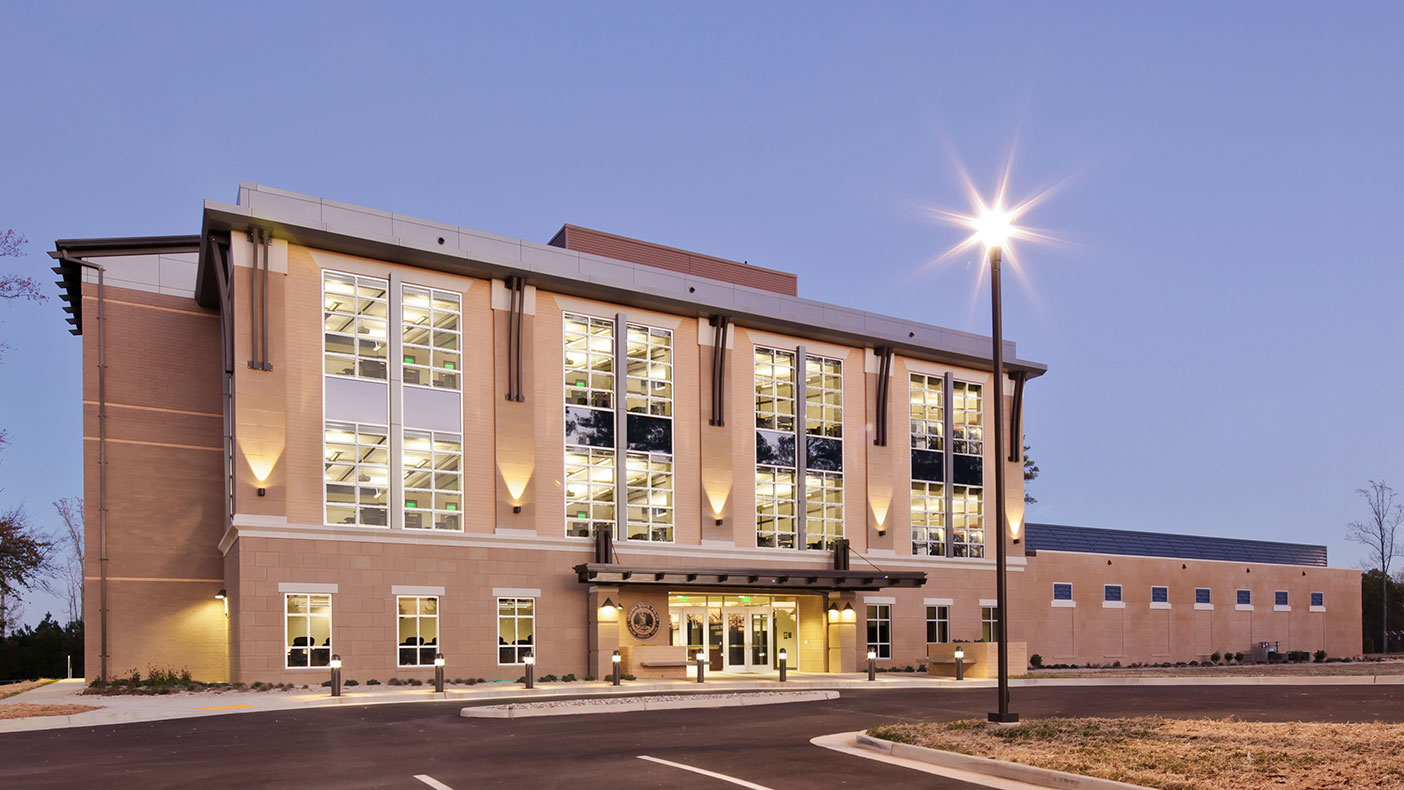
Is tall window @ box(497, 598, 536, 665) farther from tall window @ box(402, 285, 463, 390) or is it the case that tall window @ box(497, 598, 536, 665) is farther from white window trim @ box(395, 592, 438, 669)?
tall window @ box(402, 285, 463, 390)

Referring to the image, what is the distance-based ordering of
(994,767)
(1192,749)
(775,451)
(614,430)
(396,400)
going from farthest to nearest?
(775,451) → (614,430) → (396,400) → (1192,749) → (994,767)

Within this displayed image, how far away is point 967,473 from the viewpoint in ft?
152

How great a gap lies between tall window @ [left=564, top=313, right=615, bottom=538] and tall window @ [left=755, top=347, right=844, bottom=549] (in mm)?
6193

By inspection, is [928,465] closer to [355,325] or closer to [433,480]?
[433,480]

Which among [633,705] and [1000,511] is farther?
[633,705]

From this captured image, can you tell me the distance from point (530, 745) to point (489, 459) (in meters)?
19.1

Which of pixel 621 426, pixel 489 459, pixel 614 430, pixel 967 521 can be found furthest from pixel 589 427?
pixel 967 521

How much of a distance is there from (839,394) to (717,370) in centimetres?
627

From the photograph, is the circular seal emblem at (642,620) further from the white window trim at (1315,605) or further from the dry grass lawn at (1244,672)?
the white window trim at (1315,605)

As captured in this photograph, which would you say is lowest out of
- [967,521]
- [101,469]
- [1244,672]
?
[1244,672]

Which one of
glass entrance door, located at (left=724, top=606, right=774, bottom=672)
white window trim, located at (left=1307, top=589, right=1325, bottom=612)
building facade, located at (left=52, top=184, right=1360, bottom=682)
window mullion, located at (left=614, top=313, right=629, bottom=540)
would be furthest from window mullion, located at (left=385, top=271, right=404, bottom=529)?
white window trim, located at (left=1307, top=589, right=1325, bottom=612)

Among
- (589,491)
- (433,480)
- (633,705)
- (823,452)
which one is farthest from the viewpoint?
(823,452)

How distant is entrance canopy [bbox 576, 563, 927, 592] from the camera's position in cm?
3422

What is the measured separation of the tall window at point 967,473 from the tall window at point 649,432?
535 inches
